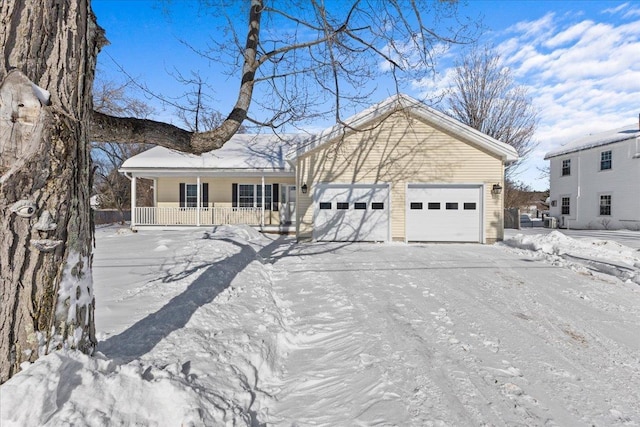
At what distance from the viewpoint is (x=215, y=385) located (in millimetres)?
2650

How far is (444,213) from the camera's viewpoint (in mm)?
12453

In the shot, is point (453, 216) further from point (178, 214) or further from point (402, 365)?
point (178, 214)

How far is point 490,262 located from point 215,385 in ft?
25.2

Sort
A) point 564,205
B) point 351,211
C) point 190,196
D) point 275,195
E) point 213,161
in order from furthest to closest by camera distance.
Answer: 1. point 564,205
2. point 190,196
3. point 275,195
4. point 213,161
5. point 351,211

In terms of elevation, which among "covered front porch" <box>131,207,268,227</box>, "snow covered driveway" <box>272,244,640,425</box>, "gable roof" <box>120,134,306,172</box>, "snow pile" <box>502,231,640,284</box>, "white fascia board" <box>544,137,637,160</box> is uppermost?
"white fascia board" <box>544,137,637,160</box>

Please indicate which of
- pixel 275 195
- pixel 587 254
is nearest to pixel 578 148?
pixel 587 254

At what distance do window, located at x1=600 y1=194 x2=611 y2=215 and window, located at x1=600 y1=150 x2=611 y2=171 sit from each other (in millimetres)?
1627

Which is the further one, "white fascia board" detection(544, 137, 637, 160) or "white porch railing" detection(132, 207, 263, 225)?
"white fascia board" detection(544, 137, 637, 160)

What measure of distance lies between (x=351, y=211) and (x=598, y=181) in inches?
674

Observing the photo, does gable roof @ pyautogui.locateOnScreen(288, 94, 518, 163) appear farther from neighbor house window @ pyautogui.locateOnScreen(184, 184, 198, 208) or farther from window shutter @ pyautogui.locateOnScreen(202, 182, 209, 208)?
neighbor house window @ pyautogui.locateOnScreen(184, 184, 198, 208)

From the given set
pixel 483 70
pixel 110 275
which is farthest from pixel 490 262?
pixel 483 70

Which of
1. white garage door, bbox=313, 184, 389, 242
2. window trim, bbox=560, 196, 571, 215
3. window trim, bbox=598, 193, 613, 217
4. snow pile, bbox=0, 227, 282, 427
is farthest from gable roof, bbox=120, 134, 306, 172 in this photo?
window trim, bbox=560, 196, 571, 215

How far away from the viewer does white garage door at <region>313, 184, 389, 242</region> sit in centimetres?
1240

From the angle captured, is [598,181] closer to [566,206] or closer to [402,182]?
[566,206]
